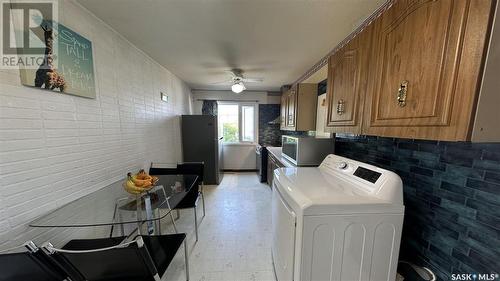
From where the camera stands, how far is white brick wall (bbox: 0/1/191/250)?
101 centimetres

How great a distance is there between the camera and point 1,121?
97 cm

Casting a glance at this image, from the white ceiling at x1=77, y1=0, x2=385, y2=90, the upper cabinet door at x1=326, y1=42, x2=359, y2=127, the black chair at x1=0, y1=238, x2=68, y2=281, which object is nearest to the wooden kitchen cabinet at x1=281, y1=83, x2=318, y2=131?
the white ceiling at x1=77, y1=0, x2=385, y2=90

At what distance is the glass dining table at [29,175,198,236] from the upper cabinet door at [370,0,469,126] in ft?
5.07

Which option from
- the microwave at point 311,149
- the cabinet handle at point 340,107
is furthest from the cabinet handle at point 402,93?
the microwave at point 311,149

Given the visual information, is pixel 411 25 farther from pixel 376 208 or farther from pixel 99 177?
pixel 99 177

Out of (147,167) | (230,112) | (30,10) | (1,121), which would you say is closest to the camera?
(1,121)

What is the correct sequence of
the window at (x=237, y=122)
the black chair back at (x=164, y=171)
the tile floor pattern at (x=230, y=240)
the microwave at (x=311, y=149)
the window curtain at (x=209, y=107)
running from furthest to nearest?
1. the window at (x=237, y=122)
2. the window curtain at (x=209, y=107)
3. the black chair back at (x=164, y=171)
4. the microwave at (x=311, y=149)
5. the tile floor pattern at (x=230, y=240)

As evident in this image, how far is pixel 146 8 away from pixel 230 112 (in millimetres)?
3514

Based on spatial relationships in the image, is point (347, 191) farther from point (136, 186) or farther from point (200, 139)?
point (200, 139)

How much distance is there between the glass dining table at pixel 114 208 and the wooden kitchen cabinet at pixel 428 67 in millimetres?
1539

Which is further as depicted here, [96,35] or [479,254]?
[96,35]

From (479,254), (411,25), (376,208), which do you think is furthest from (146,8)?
(479,254)

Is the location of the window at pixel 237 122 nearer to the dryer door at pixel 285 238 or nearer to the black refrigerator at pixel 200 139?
the black refrigerator at pixel 200 139

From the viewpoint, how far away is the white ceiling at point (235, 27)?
139 cm
